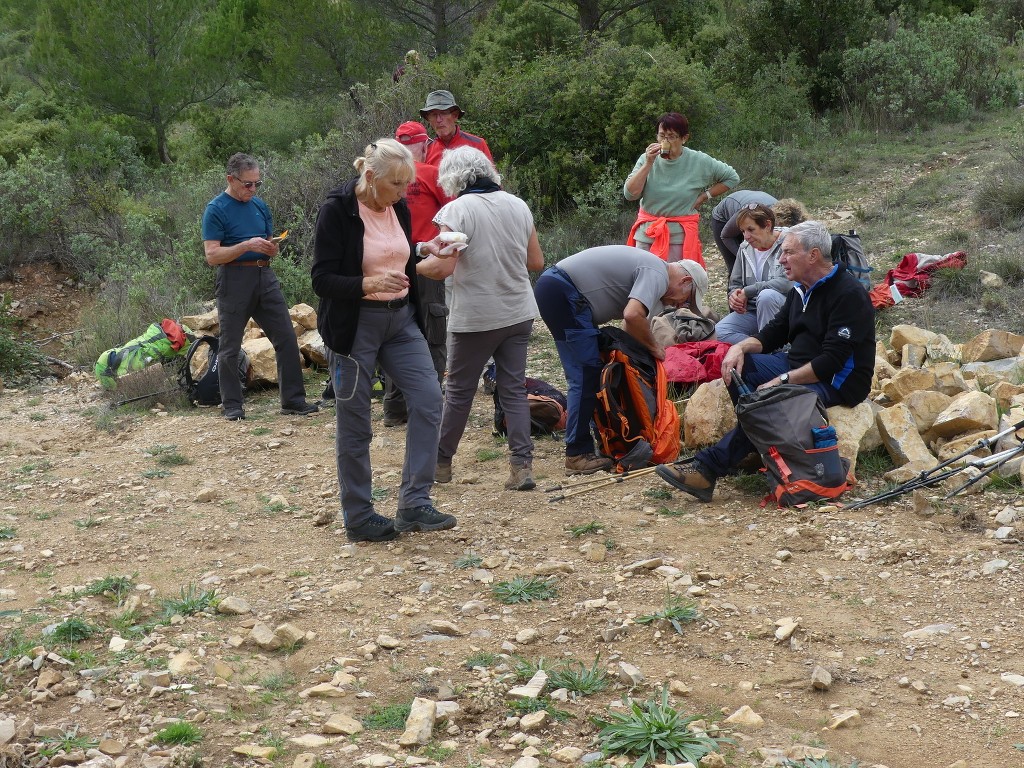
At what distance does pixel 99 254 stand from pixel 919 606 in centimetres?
1130

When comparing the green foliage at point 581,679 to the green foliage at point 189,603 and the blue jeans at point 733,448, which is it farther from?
the blue jeans at point 733,448

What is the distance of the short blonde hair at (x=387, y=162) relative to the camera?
14.1 feet

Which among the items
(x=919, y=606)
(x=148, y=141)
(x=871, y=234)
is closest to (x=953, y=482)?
(x=919, y=606)

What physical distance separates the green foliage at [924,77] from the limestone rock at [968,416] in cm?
990

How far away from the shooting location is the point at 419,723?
3.06 metres

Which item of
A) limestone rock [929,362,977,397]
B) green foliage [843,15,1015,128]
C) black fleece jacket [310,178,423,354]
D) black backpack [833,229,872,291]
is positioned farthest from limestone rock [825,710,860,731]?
green foliage [843,15,1015,128]

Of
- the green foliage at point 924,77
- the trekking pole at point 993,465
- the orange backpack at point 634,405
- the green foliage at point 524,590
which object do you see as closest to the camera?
the green foliage at point 524,590

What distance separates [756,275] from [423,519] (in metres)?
2.58

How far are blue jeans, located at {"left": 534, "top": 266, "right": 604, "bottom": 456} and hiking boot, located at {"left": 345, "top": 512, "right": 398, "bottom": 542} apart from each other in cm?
137

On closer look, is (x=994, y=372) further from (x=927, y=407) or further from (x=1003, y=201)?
(x=1003, y=201)

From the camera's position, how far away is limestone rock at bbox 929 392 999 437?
5.33 metres

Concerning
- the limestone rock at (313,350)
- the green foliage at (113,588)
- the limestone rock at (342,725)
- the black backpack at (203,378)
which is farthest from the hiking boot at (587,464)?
the limestone rock at (313,350)

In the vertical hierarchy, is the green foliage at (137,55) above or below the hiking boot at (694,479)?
above

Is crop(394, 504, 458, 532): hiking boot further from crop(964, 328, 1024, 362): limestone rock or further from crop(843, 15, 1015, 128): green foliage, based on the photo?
crop(843, 15, 1015, 128): green foliage
